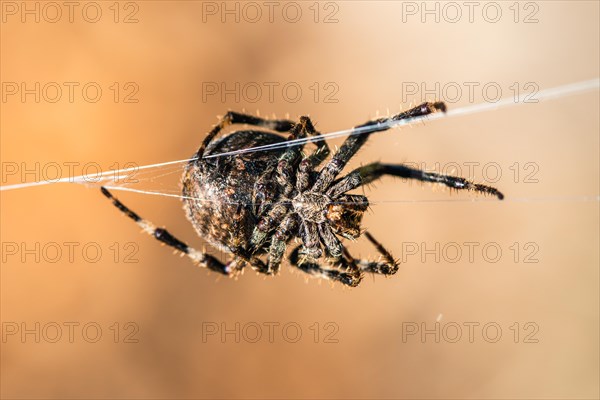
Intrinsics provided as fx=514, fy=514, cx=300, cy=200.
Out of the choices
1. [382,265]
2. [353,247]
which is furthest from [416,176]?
[353,247]

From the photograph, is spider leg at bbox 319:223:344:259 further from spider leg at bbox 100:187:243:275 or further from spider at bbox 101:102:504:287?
spider leg at bbox 100:187:243:275

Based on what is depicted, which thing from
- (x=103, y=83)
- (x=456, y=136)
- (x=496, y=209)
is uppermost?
(x=103, y=83)

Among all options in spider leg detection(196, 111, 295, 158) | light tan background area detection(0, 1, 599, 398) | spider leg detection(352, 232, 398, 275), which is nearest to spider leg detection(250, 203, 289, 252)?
spider leg detection(196, 111, 295, 158)

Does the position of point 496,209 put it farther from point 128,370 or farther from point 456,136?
point 128,370

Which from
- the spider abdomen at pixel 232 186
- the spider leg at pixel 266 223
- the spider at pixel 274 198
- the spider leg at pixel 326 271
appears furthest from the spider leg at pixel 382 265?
the spider abdomen at pixel 232 186

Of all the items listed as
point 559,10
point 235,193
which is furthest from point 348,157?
point 559,10

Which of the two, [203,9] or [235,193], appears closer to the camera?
[235,193]

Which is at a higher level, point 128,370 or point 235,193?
point 235,193

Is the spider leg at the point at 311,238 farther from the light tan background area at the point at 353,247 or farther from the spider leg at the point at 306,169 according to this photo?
the light tan background area at the point at 353,247
